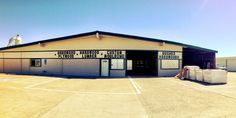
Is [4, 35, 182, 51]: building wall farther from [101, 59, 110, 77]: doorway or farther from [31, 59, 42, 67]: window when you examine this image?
[31, 59, 42, 67]: window

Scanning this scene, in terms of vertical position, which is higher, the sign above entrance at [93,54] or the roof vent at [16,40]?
the roof vent at [16,40]

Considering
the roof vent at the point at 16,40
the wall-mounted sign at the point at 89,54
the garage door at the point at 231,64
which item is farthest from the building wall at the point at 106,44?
the garage door at the point at 231,64

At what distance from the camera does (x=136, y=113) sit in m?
5.55

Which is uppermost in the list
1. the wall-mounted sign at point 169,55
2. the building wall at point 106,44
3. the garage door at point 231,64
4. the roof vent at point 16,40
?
the roof vent at point 16,40

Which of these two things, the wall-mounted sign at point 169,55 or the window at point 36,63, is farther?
the window at point 36,63

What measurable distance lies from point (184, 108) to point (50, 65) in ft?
60.4

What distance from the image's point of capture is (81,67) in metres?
19.8

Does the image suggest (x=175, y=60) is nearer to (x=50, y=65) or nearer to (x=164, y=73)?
(x=164, y=73)

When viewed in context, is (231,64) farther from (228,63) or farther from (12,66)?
(12,66)

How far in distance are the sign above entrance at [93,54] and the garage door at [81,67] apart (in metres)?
0.49

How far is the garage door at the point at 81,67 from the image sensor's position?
19531 mm

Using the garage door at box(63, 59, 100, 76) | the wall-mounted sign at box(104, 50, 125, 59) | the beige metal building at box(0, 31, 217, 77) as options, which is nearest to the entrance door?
the beige metal building at box(0, 31, 217, 77)

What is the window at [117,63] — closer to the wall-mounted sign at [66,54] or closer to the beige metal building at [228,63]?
the wall-mounted sign at [66,54]

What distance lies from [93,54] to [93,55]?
12 centimetres
